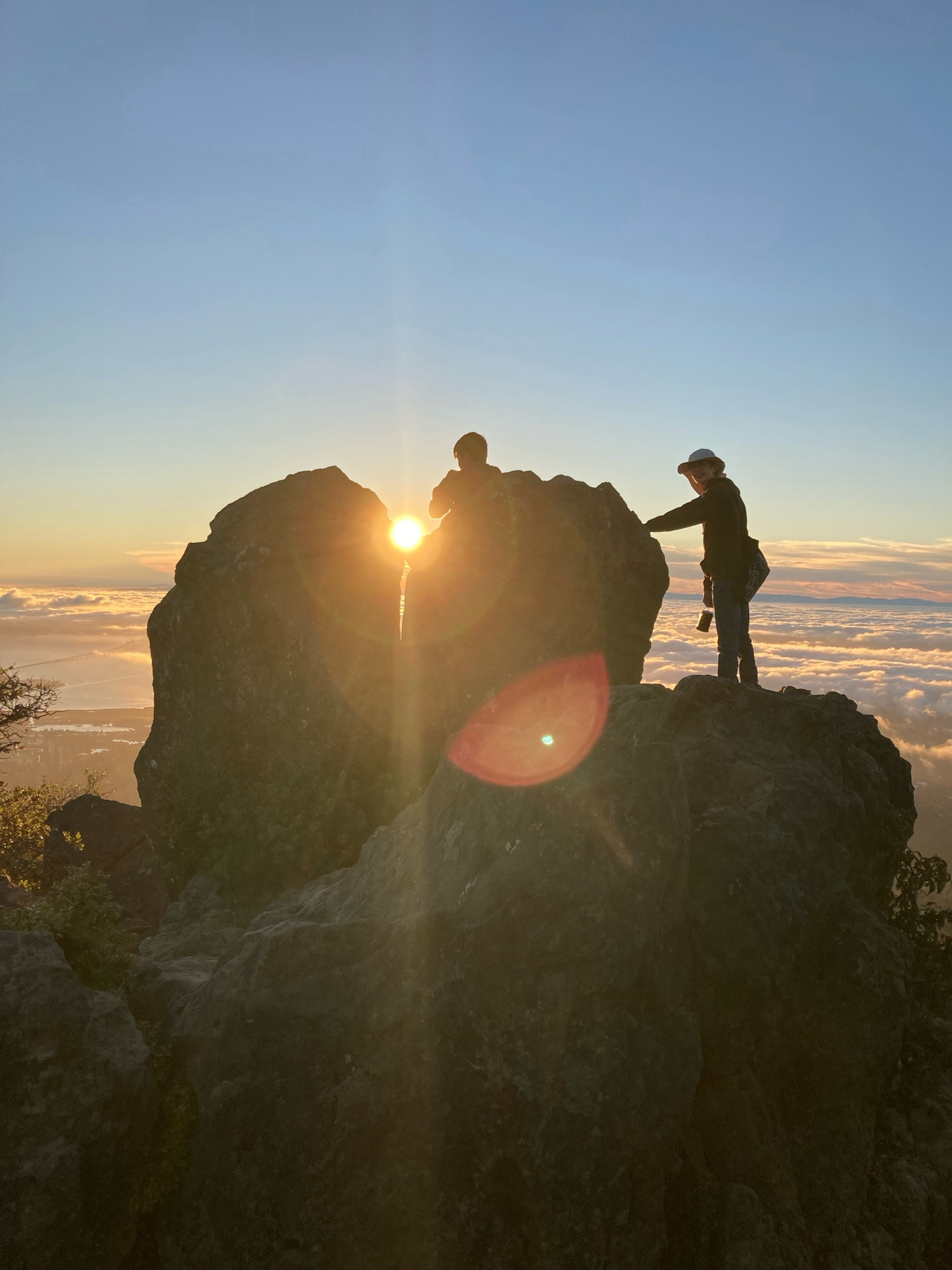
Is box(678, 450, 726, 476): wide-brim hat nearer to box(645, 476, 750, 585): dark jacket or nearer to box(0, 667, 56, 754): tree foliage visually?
box(645, 476, 750, 585): dark jacket

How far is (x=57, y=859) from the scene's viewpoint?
80.6 ft

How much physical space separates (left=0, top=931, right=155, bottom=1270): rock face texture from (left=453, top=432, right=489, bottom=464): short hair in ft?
39.0

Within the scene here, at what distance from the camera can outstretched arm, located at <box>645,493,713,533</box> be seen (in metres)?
13.6

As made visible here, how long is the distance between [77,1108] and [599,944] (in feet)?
17.6

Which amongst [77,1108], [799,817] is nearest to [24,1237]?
[77,1108]

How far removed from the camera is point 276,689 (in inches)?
654

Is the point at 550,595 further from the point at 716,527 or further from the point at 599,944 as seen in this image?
the point at 599,944

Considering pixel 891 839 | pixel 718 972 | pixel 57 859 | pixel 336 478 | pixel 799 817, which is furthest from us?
pixel 57 859

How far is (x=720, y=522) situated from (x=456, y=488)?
18.9ft

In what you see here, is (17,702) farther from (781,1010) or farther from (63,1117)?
(781,1010)

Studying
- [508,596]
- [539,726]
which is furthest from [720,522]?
[539,726]

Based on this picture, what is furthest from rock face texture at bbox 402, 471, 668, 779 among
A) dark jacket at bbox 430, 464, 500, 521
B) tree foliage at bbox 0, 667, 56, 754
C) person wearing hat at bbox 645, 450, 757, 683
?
tree foliage at bbox 0, 667, 56, 754

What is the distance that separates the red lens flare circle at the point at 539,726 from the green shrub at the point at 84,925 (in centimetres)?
490

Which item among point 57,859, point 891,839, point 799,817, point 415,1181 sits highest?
point 799,817
